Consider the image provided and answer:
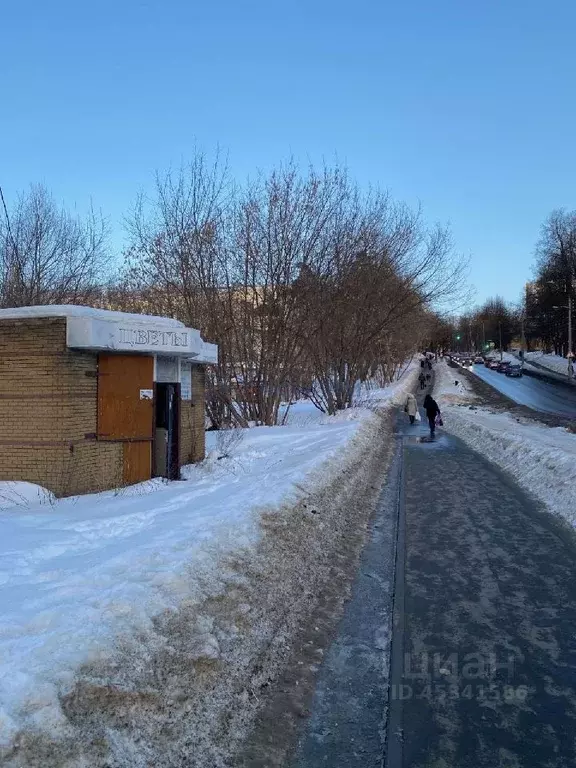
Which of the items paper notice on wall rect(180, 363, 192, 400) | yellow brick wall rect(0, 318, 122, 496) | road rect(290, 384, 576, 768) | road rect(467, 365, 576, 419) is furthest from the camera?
road rect(467, 365, 576, 419)

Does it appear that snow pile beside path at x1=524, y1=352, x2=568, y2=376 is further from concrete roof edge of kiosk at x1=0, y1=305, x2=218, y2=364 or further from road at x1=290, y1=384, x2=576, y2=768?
road at x1=290, y1=384, x2=576, y2=768

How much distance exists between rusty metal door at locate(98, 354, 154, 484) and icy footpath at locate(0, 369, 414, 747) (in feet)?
1.70

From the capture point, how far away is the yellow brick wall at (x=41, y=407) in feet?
33.6

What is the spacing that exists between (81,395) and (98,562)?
5414 millimetres

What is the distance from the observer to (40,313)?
10.4m

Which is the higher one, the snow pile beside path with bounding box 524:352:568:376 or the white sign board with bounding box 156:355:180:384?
the snow pile beside path with bounding box 524:352:568:376

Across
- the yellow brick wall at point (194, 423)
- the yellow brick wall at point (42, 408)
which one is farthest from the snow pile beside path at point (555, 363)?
the yellow brick wall at point (42, 408)

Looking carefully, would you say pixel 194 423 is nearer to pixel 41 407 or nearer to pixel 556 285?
pixel 41 407

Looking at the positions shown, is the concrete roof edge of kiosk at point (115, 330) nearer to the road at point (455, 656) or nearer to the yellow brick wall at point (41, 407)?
the yellow brick wall at point (41, 407)

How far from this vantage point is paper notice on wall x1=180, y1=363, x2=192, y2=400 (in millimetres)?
13680

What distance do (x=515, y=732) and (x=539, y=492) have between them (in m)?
8.31

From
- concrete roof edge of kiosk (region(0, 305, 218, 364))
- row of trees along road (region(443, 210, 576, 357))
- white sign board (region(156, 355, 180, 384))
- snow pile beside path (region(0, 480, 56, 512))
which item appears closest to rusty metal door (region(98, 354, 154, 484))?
concrete roof edge of kiosk (region(0, 305, 218, 364))

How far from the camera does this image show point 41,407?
10.3 m

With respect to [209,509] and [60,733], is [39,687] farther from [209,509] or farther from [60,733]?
[209,509]
